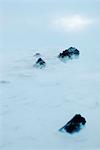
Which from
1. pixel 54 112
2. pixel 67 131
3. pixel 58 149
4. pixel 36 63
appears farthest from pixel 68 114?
pixel 36 63

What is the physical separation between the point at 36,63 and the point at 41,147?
4.84 m

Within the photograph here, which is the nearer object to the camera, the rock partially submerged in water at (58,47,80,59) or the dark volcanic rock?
the dark volcanic rock

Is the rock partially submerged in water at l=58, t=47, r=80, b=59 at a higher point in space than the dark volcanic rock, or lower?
higher

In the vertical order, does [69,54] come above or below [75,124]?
above

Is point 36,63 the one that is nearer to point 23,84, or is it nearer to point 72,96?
point 23,84

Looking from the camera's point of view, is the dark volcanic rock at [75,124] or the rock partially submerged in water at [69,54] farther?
the rock partially submerged in water at [69,54]

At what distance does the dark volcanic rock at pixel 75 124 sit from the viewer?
203 inches

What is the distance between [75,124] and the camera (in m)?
5.21

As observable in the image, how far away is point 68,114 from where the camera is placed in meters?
5.80

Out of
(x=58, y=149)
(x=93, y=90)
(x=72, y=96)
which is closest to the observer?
(x=58, y=149)

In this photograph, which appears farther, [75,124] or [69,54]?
[69,54]

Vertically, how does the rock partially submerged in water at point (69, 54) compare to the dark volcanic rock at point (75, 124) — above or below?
above

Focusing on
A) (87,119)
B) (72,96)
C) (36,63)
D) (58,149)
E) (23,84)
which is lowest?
(58,149)

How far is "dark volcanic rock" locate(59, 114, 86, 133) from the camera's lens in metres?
5.16
